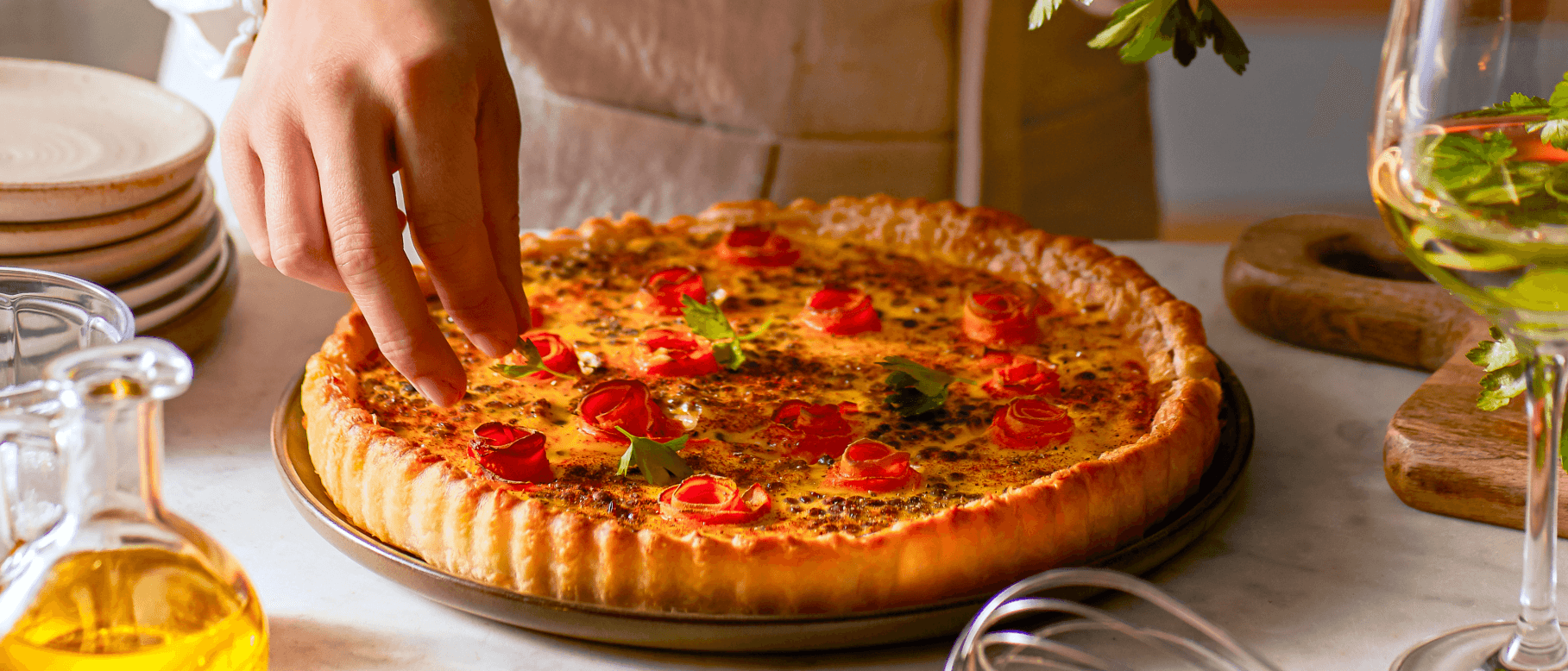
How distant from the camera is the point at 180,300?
1767 millimetres

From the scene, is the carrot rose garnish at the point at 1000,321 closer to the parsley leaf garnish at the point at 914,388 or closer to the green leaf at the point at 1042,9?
the parsley leaf garnish at the point at 914,388

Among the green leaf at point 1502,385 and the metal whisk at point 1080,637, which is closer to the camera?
Result: the metal whisk at point 1080,637

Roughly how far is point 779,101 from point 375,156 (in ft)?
4.74

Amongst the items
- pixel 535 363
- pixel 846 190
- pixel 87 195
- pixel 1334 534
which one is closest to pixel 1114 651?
pixel 1334 534

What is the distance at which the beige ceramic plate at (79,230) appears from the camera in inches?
62.4

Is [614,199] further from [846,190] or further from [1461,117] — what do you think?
[1461,117]

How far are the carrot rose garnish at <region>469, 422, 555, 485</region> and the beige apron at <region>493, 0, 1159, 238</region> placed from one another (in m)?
1.36

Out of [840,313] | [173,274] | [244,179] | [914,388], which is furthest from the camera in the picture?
[840,313]

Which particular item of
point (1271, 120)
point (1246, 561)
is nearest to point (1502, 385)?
point (1246, 561)

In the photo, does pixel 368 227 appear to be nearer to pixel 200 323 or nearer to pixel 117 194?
pixel 117 194

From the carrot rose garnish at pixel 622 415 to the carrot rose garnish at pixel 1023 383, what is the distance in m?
0.43

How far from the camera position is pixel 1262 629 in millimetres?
1248

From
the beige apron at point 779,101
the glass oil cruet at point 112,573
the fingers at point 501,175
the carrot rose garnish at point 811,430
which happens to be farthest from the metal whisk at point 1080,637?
the beige apron at point 779,101

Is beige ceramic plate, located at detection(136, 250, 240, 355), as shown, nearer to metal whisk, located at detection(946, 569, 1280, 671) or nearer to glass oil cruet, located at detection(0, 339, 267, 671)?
glass oil cruet, located at detection(0, 339, 267, 671)
